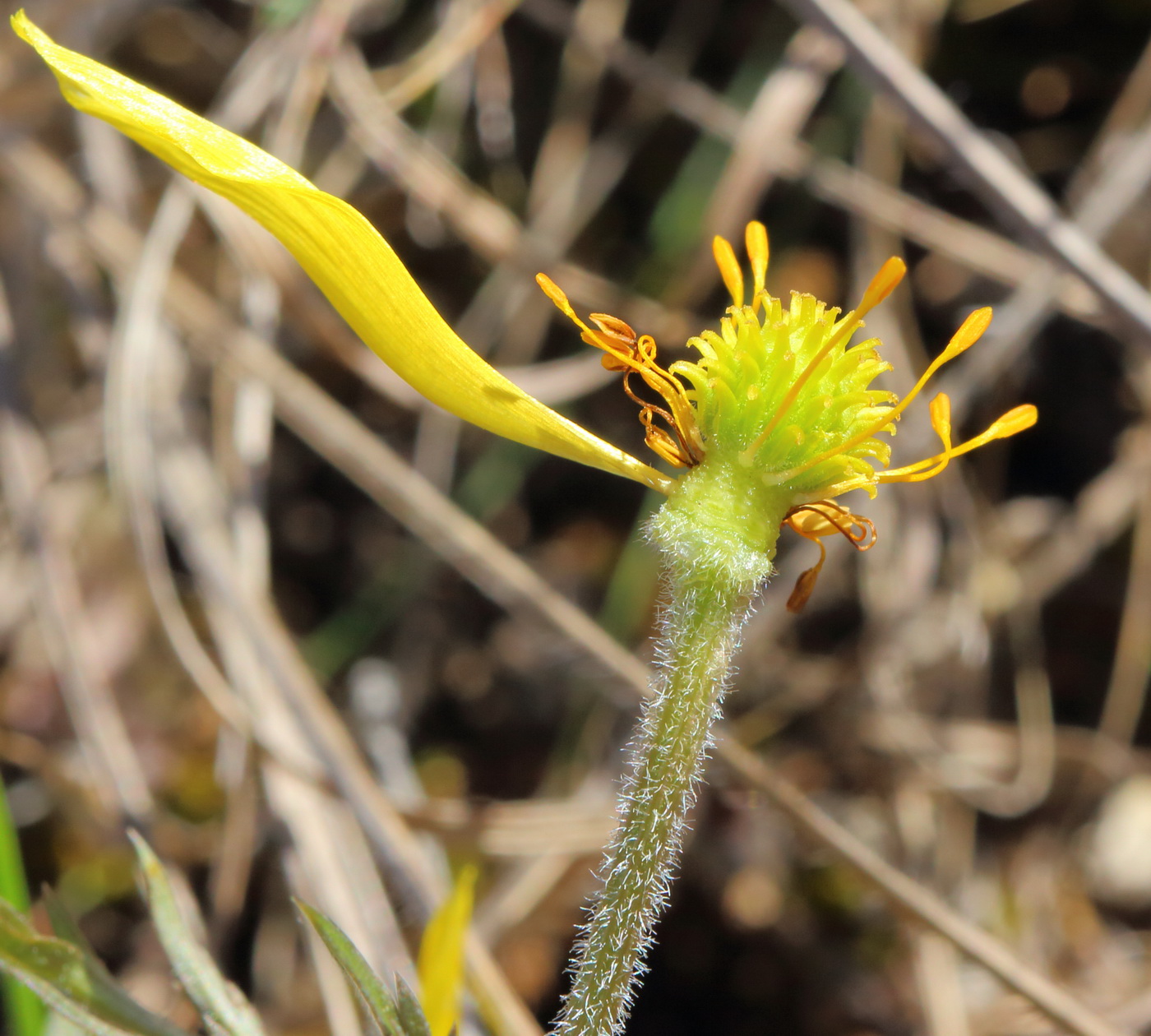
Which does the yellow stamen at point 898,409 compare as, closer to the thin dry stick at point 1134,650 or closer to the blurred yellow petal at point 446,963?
the blurred yellow petal at point 446,963

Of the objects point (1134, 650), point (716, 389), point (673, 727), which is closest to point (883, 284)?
point (716, 389)

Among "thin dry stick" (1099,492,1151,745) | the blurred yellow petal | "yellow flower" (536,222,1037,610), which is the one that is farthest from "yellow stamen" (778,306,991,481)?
"thin dry stick" (1099,492,1151,745)

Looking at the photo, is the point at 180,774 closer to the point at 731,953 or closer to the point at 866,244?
the point at 731,953

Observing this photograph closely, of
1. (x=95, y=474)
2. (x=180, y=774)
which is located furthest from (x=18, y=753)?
(x=95, y=474)

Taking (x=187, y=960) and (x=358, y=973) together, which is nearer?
(x=358, y=973)

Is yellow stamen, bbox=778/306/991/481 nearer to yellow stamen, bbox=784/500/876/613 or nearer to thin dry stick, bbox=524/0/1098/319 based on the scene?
yellow stamen, bbox=784/500/876/613

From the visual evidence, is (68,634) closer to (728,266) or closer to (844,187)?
(728,266)
